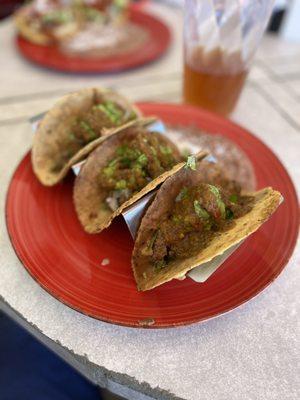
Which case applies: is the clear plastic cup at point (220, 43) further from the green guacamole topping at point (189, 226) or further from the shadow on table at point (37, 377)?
the shadow on table at point (37, 377)

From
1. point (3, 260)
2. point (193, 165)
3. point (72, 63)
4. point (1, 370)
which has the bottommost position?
point (1, 370)

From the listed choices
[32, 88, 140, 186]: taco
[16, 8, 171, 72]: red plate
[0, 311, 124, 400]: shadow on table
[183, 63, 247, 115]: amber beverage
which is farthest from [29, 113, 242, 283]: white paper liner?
[16, 8, 171, 72]: red plate

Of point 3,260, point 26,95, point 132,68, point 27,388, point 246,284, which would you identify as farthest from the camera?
point 132,68

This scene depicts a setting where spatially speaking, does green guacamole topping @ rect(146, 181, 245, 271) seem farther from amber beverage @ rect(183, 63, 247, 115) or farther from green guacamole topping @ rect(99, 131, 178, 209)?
amber beverage @ rect(183, 63, 247, 115)

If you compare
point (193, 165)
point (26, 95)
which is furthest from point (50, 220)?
point (26, 95)

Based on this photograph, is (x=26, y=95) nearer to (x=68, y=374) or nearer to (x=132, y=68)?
(x=132, y=68)

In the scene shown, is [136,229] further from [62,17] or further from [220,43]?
[62,17]

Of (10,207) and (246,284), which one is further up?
(246,284)
